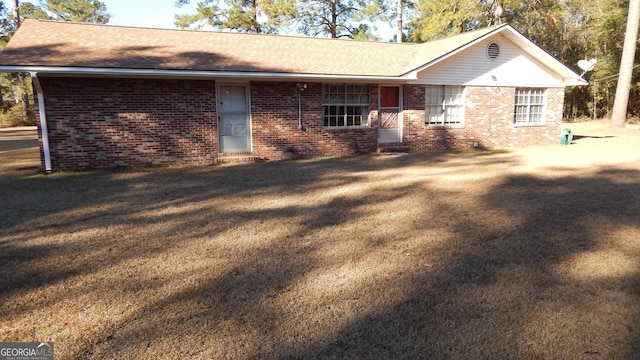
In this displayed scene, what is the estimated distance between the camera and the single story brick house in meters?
11.0

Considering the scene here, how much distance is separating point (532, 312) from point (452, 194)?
176 inches

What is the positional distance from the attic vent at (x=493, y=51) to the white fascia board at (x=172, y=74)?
14.7 feet

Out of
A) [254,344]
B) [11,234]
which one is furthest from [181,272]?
[11,234]

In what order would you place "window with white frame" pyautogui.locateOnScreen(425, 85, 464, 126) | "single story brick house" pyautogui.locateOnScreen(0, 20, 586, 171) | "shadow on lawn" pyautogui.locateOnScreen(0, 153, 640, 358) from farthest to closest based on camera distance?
"window with white frame" pyautogui.locateOnScreen(425, 85, 464, 126), "single story brick house" pyautogui.locateOnScreen(0, 20, 586, 171), "shadow on lawn" pyautogui.locateOnScreen(0, 153, 640, 358)

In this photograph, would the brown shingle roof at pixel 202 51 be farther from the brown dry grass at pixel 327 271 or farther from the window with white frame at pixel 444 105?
the brown dry grass at pixel 327 271

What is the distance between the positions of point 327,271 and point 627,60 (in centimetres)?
2391

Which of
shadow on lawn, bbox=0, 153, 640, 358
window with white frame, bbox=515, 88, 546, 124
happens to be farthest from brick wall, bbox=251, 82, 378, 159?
window with white frame, bbox=515, 88, 546, 124

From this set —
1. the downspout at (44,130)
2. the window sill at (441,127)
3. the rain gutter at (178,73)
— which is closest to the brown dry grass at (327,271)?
the downspout at (44,130)

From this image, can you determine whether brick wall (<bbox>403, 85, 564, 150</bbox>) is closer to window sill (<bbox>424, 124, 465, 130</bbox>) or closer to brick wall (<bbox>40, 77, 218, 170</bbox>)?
window sill (<bbox>424, 124, 465, 130</bbox>)

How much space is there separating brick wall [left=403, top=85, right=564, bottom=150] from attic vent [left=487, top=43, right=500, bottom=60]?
3.90 feet

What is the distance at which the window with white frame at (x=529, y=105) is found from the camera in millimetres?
16750

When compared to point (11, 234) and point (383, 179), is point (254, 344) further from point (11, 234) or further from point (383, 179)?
point (383, 179)

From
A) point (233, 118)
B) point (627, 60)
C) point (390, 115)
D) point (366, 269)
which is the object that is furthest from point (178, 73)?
point (627, 60)

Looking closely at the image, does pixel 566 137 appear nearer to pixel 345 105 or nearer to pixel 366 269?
pixel 345 105
